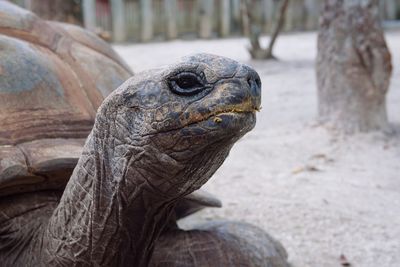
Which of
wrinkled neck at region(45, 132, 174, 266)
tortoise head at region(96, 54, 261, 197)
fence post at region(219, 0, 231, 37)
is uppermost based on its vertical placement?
tortoise head at region(96, 54, 261, 197)

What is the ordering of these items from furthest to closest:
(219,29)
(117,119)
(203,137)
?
(219,29), (117,119), (203,137)

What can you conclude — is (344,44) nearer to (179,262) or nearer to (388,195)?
(388,195)

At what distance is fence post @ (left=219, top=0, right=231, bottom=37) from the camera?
14.8 metres

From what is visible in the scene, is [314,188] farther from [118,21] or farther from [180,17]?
[180,17]

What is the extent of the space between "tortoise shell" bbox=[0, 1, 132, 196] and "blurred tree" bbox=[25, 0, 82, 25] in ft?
9.72

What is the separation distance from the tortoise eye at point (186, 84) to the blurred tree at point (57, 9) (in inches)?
165

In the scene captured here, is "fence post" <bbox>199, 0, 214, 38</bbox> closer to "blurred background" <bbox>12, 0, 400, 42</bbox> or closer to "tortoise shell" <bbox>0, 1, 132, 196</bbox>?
"blurred background" <bbox>12, 0, 400, 42</bbox>

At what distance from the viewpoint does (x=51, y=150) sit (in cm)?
179

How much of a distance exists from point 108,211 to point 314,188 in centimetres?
209

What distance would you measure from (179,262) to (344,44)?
9.67ft

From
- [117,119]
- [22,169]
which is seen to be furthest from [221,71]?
[22,169]

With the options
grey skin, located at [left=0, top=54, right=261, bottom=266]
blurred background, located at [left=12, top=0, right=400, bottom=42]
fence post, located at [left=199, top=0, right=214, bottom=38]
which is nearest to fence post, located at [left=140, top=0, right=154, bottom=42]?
blurred background, located at [left=12, top=0, right=400, bottom=42]

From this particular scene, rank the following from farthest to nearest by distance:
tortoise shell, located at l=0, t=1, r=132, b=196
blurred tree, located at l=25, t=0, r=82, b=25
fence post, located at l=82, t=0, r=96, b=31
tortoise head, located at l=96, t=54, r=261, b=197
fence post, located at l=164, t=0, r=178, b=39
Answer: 1. fence post, located at l=164, t=0, r=178, b=39
2. fence post, located at l=82, t=0, r=96, b=31
3. blurred tree, located at l=25, t=0, r=82, b=25
4. tortoise shell, located at l=0, t=1, r=132, b=196
5. tortoise head, located at l=96, t=54, r=261, b=197

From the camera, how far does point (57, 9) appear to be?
17.6ft
